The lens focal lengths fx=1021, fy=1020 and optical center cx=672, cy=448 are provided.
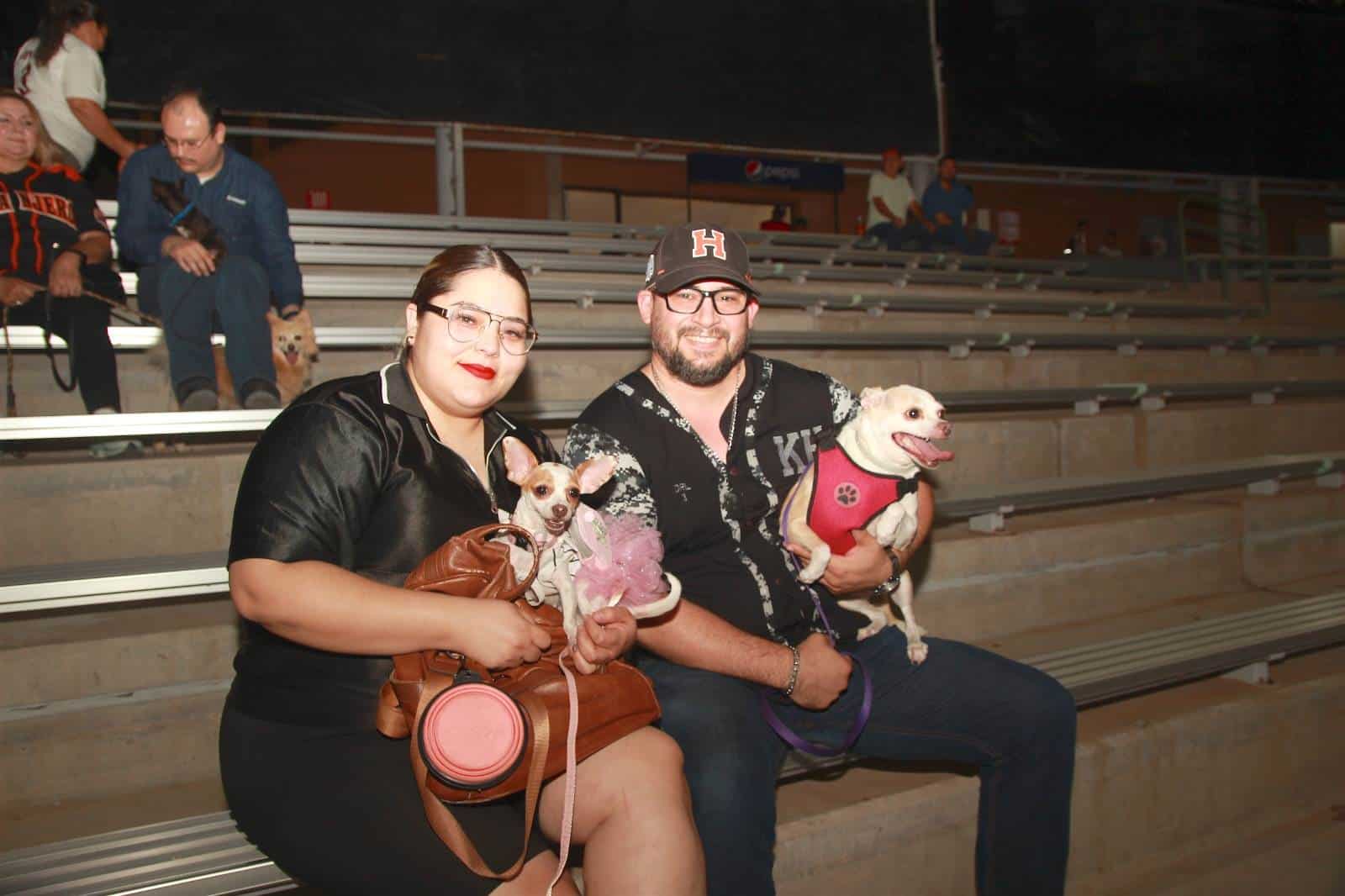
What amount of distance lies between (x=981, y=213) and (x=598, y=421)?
1052 cm

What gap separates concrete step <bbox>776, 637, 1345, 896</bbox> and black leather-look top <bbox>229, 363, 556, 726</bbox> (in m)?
1.07

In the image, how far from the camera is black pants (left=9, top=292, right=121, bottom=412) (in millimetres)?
2791

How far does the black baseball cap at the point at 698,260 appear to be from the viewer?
1911 mm

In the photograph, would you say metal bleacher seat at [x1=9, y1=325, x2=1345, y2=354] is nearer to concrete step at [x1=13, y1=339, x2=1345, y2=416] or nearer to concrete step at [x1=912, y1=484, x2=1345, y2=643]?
concrete step at [x1=13, y1=339, x2=1345, y2=416]

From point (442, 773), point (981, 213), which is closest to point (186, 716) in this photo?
point (442, 773)

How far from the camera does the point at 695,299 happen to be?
6.38 feet

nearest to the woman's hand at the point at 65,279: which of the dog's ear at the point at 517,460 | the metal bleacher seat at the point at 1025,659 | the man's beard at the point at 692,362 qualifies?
the metal bleacher seat at the point at 1025,659

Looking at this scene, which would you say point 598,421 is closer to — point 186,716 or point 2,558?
point 186,716

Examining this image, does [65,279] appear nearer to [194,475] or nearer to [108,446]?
[108,446]

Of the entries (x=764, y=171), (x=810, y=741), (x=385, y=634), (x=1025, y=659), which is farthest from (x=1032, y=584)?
(x=764, y=171)

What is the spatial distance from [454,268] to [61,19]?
10.1ft

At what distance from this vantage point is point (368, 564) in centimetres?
148

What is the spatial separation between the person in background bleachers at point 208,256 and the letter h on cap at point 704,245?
4.94 feet

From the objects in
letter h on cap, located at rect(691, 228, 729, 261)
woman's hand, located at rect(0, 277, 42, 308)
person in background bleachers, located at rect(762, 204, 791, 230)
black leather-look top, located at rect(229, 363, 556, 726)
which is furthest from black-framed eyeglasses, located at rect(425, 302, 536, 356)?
person in background bleachers, located at rect(762, 204, 791, 230)
